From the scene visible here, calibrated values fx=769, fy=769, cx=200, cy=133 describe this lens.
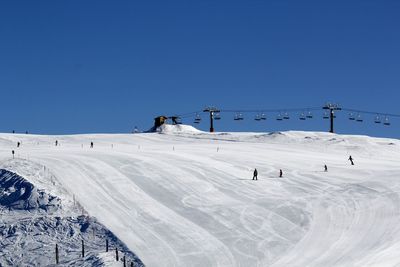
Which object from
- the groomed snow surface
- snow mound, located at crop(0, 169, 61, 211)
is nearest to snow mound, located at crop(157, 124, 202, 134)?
the groomed snow surface

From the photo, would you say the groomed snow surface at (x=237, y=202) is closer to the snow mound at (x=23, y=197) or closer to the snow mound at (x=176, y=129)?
the snow mound at (x=23, y=197)

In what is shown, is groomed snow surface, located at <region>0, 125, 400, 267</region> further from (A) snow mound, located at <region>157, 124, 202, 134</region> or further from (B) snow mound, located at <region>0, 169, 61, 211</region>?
(A) snow mound, located at <region>157, 124, 202, 134</region>

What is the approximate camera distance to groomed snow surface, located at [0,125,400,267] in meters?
33.9

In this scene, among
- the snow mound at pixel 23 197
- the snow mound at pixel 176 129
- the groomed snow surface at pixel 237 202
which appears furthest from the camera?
the snow mound at pixel 176 129

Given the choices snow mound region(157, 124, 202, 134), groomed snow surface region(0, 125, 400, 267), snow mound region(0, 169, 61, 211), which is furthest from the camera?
snow mound region(157, 124, 202, 134)

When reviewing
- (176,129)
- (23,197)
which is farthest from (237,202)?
(176,129)

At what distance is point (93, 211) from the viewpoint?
39.6 metres

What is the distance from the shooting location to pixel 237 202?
44.0 meters

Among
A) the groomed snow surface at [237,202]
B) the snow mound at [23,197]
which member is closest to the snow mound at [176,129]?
the groomed snow surface at [237,202]

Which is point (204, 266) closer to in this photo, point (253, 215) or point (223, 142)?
point (253, 215)

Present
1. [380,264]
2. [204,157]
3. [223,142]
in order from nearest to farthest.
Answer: [380,264] → [204,157] → [223,142]

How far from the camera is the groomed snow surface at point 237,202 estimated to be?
33.9 m

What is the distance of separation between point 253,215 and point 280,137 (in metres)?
42.5

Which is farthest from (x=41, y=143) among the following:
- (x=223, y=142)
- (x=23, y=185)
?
(x=23, y=185)
